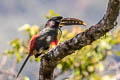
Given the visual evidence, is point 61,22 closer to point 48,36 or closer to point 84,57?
point 48,36

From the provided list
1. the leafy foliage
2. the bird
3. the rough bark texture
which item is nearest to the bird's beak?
the bird

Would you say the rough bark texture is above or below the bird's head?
below

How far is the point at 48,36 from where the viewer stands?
387cm

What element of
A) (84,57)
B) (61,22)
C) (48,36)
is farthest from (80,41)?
(84,57)

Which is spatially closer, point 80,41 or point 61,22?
point 80,41

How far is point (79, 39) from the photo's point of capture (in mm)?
3350

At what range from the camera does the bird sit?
378 centimetres

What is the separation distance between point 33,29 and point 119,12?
4100 millimetres

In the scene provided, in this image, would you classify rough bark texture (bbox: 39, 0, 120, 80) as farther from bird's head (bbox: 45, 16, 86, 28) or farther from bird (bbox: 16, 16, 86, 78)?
bird's head (bbox: 45, 16, 86, 28)

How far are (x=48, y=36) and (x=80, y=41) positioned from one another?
61 cm

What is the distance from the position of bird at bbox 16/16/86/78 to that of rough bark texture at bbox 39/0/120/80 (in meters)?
0.10

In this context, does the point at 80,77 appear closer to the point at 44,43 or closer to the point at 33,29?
the point at 33,29

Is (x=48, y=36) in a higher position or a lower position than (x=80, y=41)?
higher

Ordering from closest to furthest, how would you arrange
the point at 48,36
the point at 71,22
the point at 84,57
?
the point at 48,36, the point at 71,22, the point at 84,57
